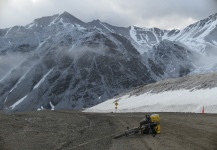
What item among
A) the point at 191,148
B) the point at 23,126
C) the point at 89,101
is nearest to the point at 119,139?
the point at 191,148

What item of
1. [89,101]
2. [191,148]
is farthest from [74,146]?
[89,101]

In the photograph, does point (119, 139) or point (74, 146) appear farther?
point (119, 139)

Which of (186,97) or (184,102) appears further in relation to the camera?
(186,97)

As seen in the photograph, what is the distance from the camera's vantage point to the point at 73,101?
632ft

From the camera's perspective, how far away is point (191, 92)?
49.1 meters

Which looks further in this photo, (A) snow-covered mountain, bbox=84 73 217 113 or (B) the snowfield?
(A) snow-covered mountain, bbox=84 73 217 113

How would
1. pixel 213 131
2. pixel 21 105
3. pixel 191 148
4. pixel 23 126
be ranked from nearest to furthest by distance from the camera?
pixel 191 148 → pixel 213 131 → pixel 23 126 → pixel 21 105

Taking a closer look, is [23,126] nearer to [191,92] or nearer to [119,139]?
[119,139]

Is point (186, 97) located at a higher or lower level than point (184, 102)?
higher

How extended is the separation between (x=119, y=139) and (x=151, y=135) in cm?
185

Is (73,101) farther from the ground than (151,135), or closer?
farther from the ground

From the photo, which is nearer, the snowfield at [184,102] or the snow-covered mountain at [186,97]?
the snowfield at [184,102]

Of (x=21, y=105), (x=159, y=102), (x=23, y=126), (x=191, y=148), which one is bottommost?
(x=191, y=148)

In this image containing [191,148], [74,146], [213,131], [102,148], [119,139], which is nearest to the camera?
[191,148]
